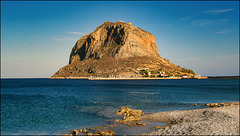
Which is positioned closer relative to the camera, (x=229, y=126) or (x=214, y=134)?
(x=214, y=134)

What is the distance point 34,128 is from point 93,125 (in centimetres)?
851

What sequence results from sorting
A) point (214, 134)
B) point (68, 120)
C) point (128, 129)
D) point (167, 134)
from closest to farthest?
point (214, 134), point (167, 134), point (128, 129), point (68, 120)

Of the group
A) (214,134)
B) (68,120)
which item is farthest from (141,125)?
(68,120)

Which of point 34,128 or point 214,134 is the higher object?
point 214,134

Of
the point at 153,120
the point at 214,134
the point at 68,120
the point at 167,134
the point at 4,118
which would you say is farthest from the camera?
the point at 4,118

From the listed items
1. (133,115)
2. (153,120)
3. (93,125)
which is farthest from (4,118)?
(153,120)

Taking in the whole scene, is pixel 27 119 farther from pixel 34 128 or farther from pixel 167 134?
pixel 167 134

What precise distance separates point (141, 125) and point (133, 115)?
5.18 meters

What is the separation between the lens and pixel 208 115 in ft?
99.6

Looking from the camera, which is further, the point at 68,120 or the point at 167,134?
the point at 68,120

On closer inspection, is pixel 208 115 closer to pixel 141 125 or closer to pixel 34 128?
pixel 141 125

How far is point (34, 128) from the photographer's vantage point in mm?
28109

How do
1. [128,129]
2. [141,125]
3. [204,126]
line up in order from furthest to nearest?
[141,125] < [128,129] < [204,126]

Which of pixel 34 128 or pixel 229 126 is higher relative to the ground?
pixel 229 126
